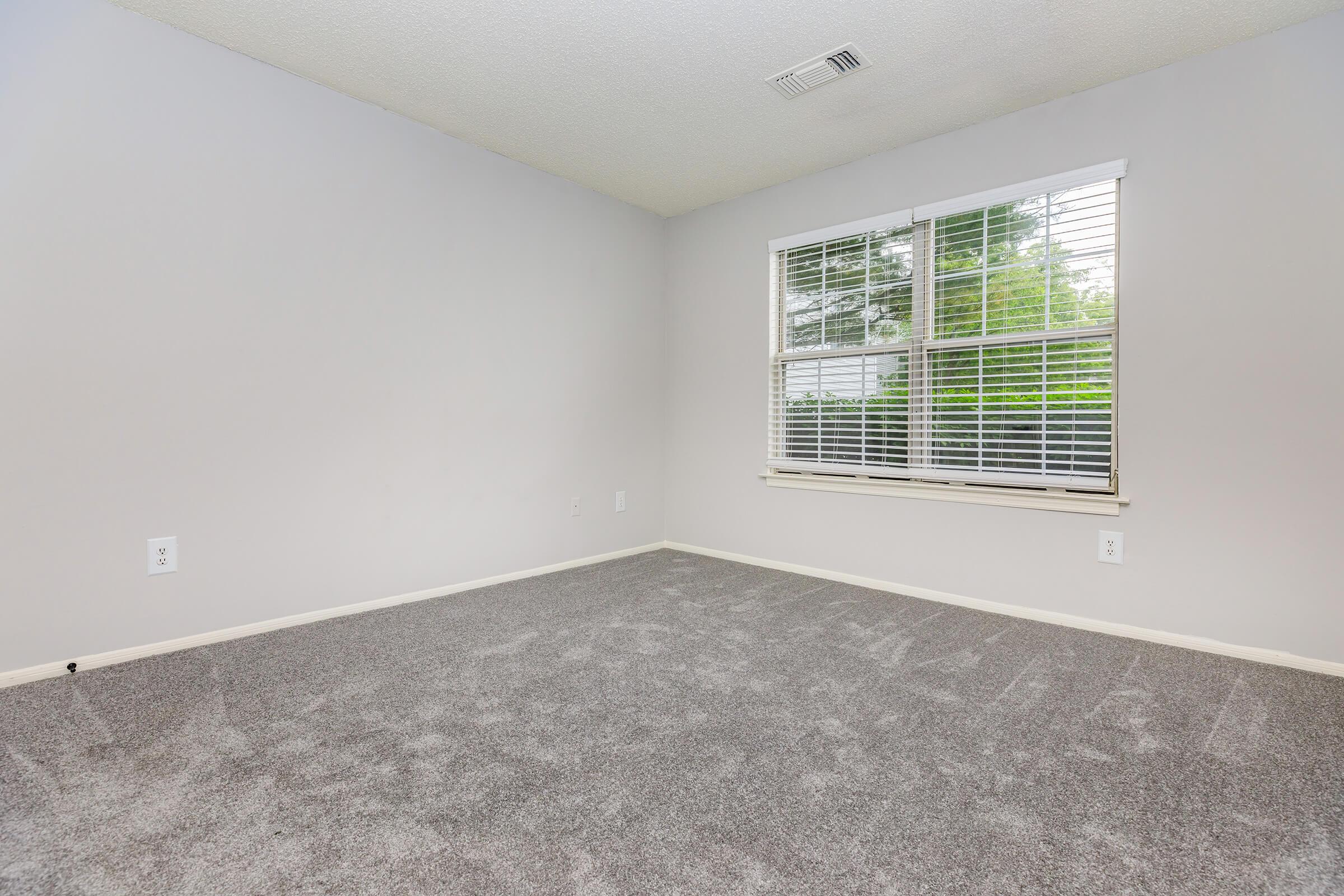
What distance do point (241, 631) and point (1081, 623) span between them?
3.50m

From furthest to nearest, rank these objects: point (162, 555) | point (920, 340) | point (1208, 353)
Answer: point (920, 340) → point (1208, 353) → point (162, 555)

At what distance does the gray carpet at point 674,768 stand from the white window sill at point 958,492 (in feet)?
1.84

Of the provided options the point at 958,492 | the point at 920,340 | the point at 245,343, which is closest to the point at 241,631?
the point at 245,343

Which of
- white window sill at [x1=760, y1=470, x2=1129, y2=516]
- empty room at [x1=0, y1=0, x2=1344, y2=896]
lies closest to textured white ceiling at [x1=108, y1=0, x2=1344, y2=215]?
empty room at [x1=0, y1=0, x2=1344, y2=896]

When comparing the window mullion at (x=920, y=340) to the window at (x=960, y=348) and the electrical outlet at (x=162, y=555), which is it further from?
the electrical outlet at (x=162, y=555)

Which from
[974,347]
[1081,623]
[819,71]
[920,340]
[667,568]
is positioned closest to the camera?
[819,71]

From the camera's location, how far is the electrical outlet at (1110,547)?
2529mm

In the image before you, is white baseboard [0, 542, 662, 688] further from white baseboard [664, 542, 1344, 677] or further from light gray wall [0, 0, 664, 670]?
white baseboard [664, 542, 1344, 677]

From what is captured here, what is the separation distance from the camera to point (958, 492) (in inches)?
116

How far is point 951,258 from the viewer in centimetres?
300

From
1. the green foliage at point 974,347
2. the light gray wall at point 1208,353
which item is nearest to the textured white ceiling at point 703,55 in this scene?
the light gray wall at point 1208,353

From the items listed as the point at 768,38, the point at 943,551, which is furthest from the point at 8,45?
the point at 943,551

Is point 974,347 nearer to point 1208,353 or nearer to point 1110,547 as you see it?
point 1208,353

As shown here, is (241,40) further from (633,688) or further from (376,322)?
(633,688)
